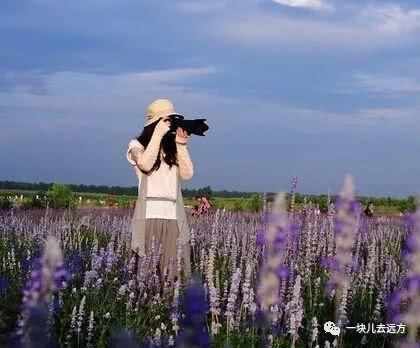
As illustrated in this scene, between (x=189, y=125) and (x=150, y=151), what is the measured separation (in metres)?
0.40

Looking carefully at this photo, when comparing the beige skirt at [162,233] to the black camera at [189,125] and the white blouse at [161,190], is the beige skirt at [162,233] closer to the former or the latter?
the white blouse at [161,190]

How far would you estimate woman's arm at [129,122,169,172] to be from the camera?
580cm

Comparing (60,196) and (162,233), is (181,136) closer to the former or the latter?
(162,233)

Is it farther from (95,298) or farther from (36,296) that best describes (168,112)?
(36,296)

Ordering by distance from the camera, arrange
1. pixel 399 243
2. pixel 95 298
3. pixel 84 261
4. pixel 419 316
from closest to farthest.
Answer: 1. pixel 419 316
2. pixel 95 298
3. pixel 84 261
4. pixel 399 243

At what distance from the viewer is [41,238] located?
9.32 metres

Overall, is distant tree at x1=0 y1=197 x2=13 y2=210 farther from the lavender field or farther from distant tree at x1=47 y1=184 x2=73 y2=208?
the lavender field

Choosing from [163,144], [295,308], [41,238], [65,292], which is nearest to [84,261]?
[41,238]

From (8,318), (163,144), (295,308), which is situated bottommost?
(8,318)

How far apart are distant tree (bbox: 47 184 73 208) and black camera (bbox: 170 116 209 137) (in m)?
12.5

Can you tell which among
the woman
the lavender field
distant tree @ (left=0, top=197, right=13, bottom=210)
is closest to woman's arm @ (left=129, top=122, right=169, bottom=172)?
the woman

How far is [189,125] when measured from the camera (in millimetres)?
6008

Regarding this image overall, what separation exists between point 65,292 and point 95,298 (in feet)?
2.10

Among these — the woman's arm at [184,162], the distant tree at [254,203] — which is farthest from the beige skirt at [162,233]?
the distant tree at [254,203]
